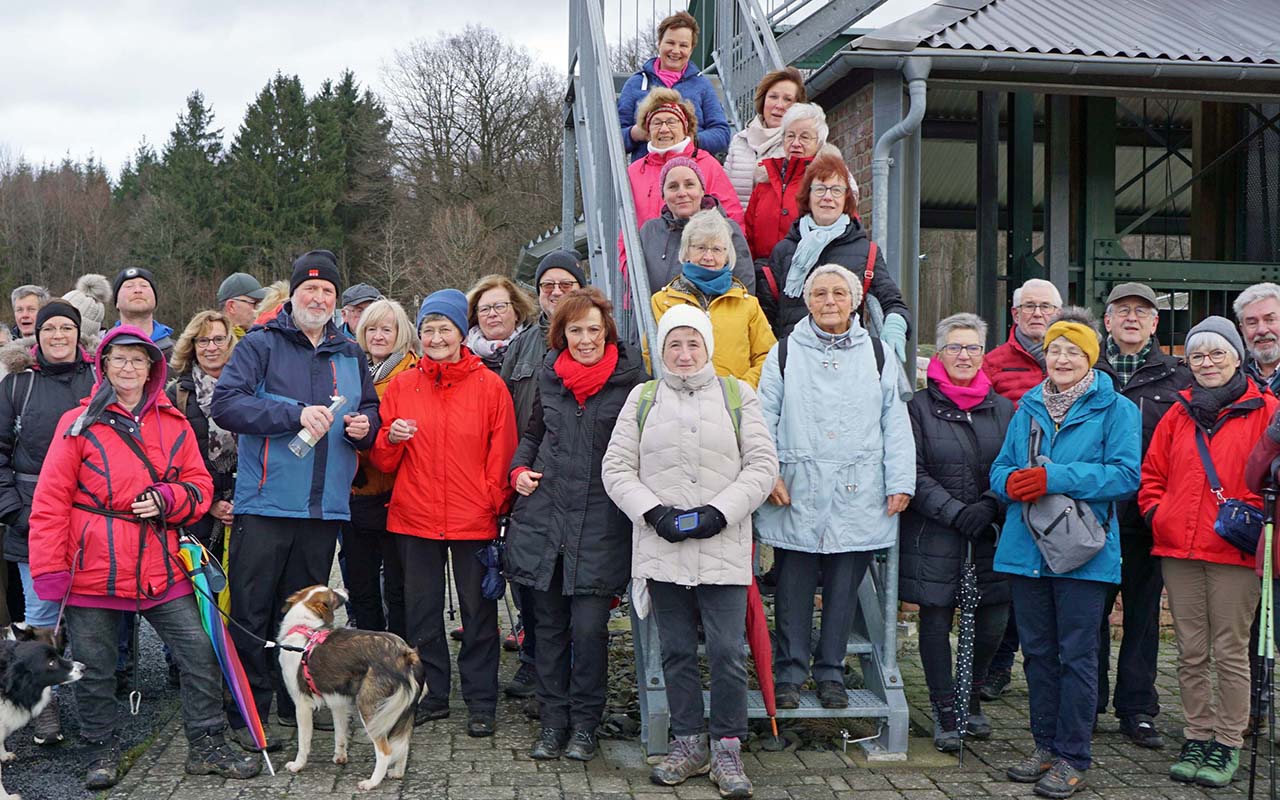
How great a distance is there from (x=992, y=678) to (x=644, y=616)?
2390mm

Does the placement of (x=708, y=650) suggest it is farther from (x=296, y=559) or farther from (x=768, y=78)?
(x=768, y=78)

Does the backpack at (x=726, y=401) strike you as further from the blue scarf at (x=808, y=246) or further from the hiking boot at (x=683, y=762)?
the hiking boot at (x=683, y=762)

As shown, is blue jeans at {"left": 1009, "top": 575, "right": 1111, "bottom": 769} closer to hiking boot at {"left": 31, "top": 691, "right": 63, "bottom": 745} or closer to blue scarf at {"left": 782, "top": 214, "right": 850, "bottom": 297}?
blue scarf at {"left": 782, "top": 214, "right": 850, "bottom": 297}

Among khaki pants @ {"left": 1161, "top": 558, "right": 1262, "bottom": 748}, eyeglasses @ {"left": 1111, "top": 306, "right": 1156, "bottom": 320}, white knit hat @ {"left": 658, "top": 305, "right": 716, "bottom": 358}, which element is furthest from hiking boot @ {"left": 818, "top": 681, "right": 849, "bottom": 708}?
eyeglasses @ {"left": 1111, "top": 306, "right": 1156, "bottom": 320}

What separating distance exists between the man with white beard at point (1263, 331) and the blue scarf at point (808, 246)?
1.85 meters

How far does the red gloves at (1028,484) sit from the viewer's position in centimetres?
463

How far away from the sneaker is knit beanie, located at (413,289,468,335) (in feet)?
7.03

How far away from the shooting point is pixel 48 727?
5.13 metres

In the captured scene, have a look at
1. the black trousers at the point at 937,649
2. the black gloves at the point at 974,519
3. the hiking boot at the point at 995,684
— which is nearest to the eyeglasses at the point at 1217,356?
the black gloves at the point at 974,519

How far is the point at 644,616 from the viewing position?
464 centimetres

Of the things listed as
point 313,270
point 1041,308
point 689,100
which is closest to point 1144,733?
point 1041,308

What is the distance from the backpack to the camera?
4.64 m

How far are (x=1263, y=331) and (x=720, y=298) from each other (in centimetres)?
244

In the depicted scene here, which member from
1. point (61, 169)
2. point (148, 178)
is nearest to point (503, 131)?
point (148, 178)
